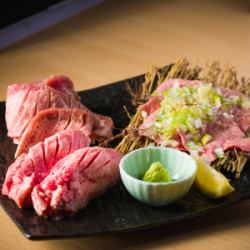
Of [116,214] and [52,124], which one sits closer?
[116,214]

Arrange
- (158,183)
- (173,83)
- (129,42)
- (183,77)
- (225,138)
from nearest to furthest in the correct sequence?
(158,183) < (225,138) < (173,83) < (183,77) < (129,42)

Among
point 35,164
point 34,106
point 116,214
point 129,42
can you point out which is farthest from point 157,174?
point 129,42

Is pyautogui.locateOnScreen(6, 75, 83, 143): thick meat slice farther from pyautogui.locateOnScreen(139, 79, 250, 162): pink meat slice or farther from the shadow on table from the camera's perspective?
the shadow on table

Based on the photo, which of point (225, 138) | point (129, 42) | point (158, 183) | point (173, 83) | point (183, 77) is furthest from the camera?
point (129, 42)

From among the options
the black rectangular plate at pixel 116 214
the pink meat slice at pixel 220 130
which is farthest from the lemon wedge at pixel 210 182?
the pink meat slice at pixel 220 130

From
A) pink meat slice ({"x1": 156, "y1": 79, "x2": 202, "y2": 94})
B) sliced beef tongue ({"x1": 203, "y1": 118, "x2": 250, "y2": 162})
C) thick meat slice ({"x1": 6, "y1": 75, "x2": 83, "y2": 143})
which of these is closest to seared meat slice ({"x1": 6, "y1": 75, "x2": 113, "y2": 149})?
thick meat slice ({"x1": 6, "y1": 75, "x2": 83, "y2": 143})

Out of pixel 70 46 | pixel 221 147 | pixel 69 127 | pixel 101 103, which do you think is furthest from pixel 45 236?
pixel 70 46

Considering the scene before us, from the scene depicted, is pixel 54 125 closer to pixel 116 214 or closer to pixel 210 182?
pixel 116 214
